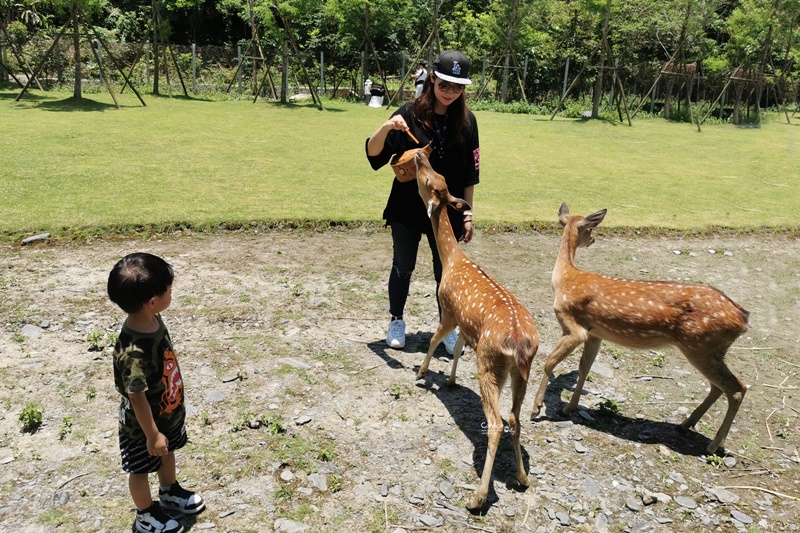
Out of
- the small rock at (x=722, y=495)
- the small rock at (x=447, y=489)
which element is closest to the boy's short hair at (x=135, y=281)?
the small rock at (x=447, y=489)

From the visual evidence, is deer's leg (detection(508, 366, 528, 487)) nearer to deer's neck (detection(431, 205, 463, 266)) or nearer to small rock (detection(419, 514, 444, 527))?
small rock (detection(419, 514, 444, 527))

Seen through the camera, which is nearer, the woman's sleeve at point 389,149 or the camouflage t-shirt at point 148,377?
the camouflage t-shirt at point 148,377

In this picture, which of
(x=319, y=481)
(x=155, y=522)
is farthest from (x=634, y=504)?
(x=155, y=522)

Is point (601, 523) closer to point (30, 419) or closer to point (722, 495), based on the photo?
point (722, 495)

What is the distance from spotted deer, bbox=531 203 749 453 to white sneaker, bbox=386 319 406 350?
1.35 metres

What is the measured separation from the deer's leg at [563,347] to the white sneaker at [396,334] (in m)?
1.34

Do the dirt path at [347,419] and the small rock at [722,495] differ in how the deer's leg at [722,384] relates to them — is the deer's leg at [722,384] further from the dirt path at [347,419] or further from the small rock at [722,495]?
the small rock at [722,495]

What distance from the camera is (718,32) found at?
36062 millimetres

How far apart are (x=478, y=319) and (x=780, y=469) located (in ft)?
7.27

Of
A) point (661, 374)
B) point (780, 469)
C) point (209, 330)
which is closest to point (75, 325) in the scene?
point (209, 330)

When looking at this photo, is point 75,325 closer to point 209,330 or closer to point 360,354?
point 209,330

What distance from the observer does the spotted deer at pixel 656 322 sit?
13.9ft

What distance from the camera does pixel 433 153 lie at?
5.13m

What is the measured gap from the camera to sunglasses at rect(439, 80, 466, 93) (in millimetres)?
4656
